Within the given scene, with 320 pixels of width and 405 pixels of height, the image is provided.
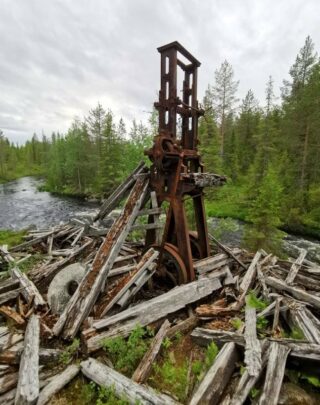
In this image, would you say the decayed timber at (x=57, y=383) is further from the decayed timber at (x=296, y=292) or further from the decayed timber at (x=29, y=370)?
the decayed timber at (x=296, y=292)

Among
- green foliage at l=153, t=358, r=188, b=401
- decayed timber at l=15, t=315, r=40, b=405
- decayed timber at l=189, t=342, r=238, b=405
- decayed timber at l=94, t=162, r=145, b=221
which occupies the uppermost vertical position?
decayed timber at l=94, t=162, r=145, b=221

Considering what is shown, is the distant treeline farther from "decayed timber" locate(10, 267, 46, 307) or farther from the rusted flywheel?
"decayed timber" locate(10, 267, 46, 307)

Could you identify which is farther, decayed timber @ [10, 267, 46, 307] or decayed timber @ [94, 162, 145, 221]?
decayed timber @ [94, 162, 145, 221]

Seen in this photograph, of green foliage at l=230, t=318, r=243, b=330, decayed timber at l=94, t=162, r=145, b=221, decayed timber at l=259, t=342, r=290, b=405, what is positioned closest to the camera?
decayed timber at l=259, t=342, r=290, b=405

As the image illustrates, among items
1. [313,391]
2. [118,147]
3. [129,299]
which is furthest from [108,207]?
[118,147]

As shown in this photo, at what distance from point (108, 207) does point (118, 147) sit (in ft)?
101

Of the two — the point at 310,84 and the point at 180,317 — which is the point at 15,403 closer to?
the point at 180,317

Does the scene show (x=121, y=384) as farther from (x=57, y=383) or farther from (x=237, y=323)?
(x=237, y=323)

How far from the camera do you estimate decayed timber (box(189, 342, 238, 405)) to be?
8.91 ft

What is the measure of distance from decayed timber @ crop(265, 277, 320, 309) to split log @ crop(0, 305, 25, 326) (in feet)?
16.6

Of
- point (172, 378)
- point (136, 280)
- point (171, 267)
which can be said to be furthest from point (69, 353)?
point (171, 267)

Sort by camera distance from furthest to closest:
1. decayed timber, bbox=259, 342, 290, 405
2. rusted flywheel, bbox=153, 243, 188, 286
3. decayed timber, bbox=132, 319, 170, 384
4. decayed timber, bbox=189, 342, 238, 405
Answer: rusted flywheel, bbox=153, 243, 188, 286
decayed timber, bbox=132, 319, 170, 384
decayed timber, bbox=189, 342, 238, 405
decayed timber, bbox=259, 342, 290, 405

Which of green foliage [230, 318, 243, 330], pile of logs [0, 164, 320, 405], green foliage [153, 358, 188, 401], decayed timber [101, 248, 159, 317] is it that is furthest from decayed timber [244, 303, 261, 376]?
decayed timber [101, 248, 159, 317]

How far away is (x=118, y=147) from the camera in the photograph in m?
35.5
